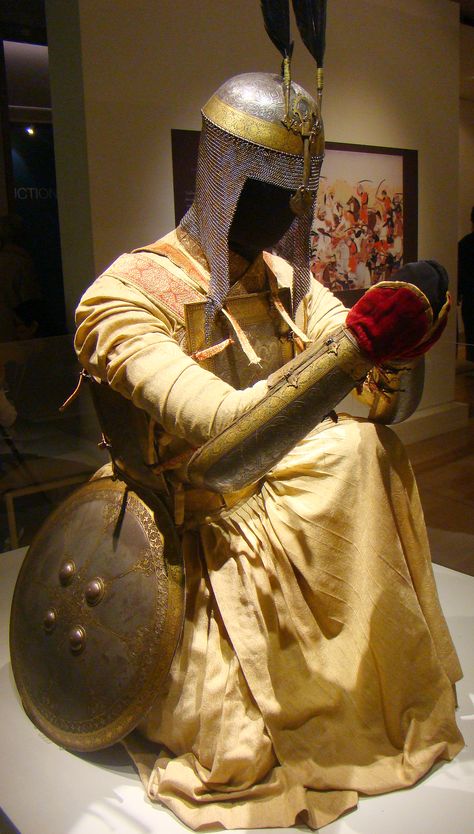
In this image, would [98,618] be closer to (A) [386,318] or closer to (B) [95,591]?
(B) [95,591]

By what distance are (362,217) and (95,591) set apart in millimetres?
2517

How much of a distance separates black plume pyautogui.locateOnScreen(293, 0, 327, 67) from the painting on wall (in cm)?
176

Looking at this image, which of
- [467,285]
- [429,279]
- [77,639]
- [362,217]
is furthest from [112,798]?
[362,217]

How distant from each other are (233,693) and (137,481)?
0.55 m

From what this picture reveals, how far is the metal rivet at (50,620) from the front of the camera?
74.6 inches

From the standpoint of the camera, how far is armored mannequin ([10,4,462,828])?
5.26 ft

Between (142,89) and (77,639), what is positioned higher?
(142,89)

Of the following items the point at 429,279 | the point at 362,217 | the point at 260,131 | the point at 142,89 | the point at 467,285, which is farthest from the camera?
the point at 362,217

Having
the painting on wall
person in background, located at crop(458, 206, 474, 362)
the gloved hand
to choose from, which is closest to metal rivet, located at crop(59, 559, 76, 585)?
the gloved hand

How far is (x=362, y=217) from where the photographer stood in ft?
12.2

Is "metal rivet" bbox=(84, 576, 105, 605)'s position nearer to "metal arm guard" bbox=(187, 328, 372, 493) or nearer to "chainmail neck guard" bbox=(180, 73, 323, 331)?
"metal arm guard" bbox=(187, 328, 372, 493)

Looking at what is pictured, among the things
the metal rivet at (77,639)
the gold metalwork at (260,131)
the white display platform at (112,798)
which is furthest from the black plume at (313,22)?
the white display platform at (112,798)

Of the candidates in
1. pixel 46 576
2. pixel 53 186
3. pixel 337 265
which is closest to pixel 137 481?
pixel 46 576

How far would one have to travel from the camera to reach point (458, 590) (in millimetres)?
2598
